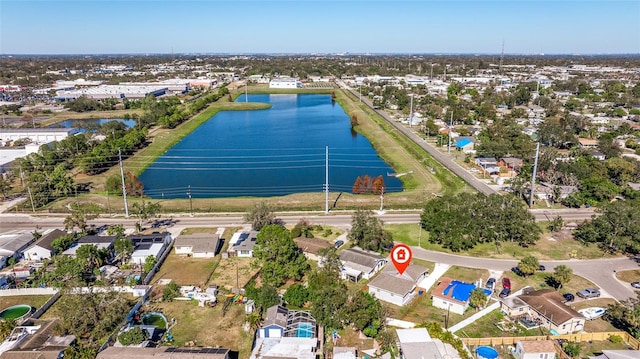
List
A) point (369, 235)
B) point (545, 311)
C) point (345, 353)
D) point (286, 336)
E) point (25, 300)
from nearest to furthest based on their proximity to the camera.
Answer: point (345, 353)
point (286, 336)
point (545, 311)
point (25, 300)
point (369, 235)

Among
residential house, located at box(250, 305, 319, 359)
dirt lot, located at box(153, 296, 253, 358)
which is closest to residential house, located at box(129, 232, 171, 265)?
dirt lot, located at box(153, 296, 253, 358)

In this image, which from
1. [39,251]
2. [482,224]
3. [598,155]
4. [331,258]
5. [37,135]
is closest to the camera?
[331,258]

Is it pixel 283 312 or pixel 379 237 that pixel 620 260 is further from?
pixel 283 312

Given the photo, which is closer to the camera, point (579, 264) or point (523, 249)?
point (579, 264)

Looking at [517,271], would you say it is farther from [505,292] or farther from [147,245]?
[147,245]

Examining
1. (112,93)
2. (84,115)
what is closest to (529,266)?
(84,115)

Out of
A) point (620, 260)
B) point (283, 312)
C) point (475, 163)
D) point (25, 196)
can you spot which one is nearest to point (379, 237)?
point (283, 312)

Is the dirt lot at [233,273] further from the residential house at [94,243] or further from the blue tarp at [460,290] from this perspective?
the blue tarp at [460,290]
